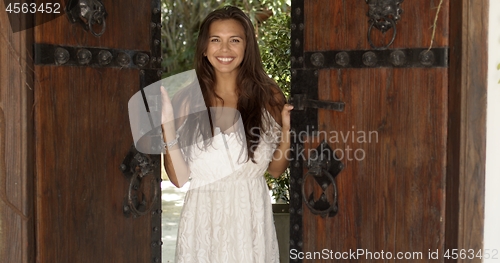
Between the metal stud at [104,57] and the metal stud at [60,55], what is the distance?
0.46 ft

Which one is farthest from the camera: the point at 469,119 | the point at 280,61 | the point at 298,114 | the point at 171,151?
the point at 280,61

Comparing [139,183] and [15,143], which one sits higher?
[15,143]

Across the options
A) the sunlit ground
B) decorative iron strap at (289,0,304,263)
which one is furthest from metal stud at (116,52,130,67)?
the sunlit ground

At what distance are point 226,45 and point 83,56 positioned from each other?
27.3 inches

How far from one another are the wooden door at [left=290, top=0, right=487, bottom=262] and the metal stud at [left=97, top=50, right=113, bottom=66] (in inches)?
24.6

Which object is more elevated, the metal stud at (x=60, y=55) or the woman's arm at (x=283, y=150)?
the metal stud at (x=60, y=55)

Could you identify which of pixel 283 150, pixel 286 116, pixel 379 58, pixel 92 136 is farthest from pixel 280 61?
pixel 92 136

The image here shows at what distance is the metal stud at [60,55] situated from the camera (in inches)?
72.6

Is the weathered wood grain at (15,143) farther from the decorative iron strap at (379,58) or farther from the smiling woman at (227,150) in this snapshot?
the decorative iron strap at (379,58)

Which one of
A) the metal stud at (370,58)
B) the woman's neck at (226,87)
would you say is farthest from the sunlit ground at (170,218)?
the metal stud at (370,58)

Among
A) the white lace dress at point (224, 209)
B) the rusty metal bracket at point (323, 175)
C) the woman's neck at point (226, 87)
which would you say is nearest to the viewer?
the rusty metal bracket at point (323, 175)

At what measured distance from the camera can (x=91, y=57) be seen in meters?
1.96

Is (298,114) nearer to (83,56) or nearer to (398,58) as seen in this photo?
(398,58)

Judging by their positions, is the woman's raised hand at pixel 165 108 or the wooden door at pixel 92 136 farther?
the woman's raised hand at pixel 165 108
